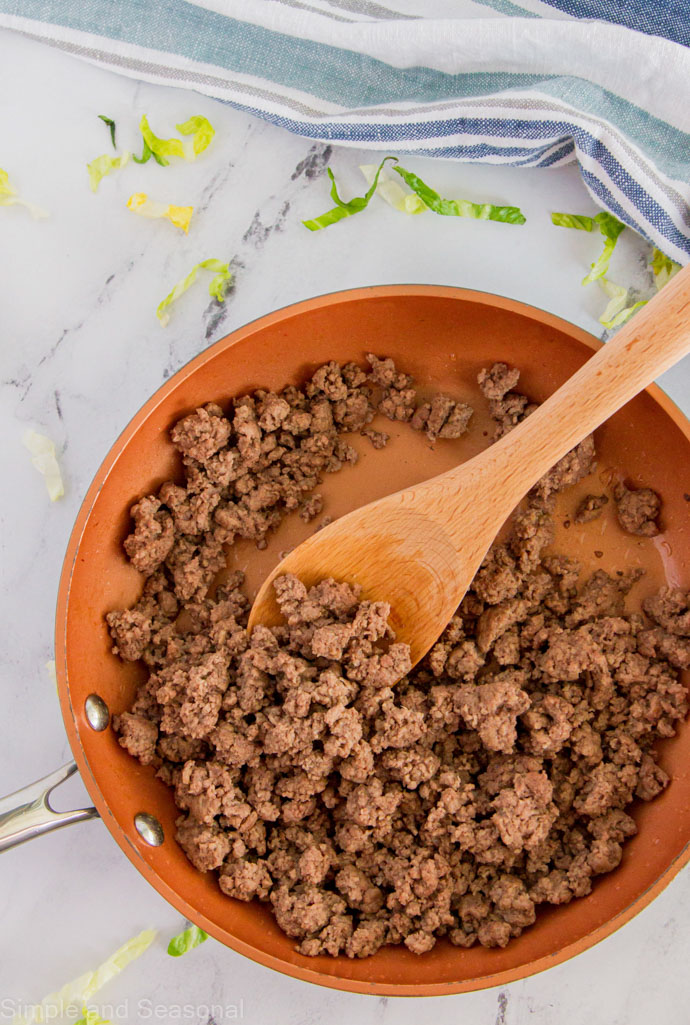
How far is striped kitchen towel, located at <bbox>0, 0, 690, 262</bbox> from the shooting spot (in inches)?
75.2

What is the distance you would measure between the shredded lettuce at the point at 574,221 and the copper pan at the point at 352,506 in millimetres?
366

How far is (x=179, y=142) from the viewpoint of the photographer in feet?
6.81

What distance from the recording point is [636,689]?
6.00 feet

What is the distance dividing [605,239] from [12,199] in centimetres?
149

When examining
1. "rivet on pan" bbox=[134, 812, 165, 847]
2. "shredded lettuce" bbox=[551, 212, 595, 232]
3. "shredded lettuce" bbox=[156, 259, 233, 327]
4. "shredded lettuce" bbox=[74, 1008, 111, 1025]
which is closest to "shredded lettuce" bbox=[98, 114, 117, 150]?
"shredded lettuce" bbox=[156, 259, 233, 327]

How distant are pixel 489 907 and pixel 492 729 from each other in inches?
14.8

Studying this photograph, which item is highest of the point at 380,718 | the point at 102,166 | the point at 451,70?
the point at 451,70

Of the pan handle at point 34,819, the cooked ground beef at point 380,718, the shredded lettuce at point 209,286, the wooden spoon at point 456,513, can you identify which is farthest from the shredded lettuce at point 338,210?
the pan handle at point 34,819

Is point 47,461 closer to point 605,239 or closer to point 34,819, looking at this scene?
point 34,819

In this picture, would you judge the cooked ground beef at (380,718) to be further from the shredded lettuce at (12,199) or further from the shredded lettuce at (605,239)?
the shredded lettuce at (12,199)

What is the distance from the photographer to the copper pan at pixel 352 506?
165 cm


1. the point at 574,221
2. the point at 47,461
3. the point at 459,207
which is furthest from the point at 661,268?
the point at 47,461

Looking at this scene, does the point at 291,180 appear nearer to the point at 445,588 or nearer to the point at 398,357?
the point at 398,357

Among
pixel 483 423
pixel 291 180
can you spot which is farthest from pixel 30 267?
pixel 483 423
